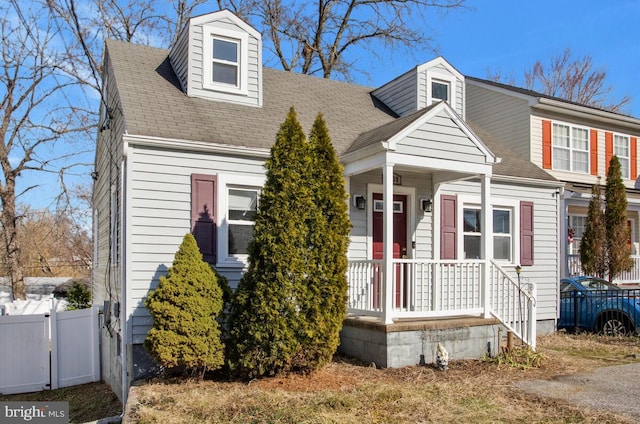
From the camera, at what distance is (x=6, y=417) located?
7.39 metres

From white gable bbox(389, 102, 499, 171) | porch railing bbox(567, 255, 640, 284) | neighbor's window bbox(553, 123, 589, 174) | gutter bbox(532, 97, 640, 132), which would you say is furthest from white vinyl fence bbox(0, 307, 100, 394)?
neighbor's window bbox(553, 123, 589, 174)

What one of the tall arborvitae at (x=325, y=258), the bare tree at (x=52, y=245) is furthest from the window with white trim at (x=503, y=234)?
the bare tree at (x=52, y=245)

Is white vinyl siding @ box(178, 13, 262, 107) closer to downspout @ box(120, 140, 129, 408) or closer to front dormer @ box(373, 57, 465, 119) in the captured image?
downspout @ box(120, 140, 129, 408)

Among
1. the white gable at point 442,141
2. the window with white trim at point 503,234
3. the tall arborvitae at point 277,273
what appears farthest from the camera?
the window with white trim at point 503,234

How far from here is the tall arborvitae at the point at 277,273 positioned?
22.4ft

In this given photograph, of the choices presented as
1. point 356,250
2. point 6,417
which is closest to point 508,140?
point 356,250

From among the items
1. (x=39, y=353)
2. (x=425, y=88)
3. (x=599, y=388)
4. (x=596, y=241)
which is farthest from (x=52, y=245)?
(x=599, y=388)

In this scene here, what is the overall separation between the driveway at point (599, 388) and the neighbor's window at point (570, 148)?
10.6m

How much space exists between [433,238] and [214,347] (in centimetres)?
508

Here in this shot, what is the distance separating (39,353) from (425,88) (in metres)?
9.82

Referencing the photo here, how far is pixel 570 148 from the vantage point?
1745 cm

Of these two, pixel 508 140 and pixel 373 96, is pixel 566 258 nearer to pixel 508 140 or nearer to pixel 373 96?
pixel 508 140

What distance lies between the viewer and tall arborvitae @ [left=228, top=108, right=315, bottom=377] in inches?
269

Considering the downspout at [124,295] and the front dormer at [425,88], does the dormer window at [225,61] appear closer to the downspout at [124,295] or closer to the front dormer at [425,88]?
the downspout at [124,295]
